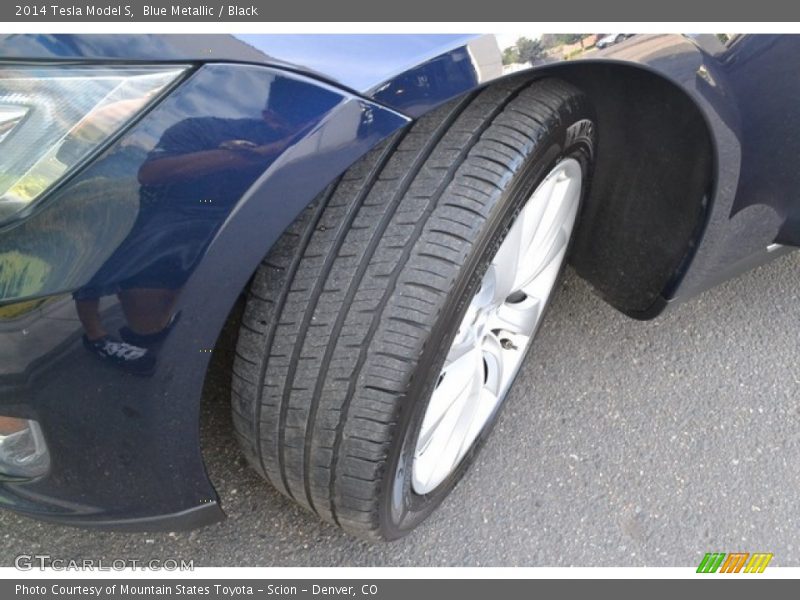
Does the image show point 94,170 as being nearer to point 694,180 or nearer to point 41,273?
point 41,273

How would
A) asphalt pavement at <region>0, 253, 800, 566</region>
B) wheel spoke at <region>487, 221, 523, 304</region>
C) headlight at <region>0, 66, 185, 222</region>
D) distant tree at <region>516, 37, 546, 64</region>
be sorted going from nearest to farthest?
headlight at <region>0, 66, 185, 222</region> → distant tree at <region>516, 37, 546, 64</region> → wheel spoke at <region>487, 221, 523, 304</region> → asphalt pavement at <region>0, 253, 800, 566</region>

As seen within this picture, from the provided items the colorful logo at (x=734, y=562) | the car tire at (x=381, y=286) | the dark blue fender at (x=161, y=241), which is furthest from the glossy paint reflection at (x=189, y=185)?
the colorful logo at (x=734, y=562)

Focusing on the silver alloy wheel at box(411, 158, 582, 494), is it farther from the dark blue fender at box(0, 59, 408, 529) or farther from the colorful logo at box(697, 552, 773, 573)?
the colorful logo at box(697, 552, 773, 573)

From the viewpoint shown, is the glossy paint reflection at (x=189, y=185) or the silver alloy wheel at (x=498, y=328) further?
the silver alloy wheel at (x=498, y=328)

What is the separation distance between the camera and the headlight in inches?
40.4

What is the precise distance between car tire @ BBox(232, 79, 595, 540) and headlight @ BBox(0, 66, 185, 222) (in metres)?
0.35

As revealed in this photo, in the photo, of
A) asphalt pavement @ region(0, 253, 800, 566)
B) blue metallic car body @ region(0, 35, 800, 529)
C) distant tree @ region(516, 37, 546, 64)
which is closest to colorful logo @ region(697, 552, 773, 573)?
asphalt pavement @ region(0, 253, 800, 566)

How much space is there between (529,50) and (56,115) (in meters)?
0.71

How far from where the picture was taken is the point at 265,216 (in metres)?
1.10

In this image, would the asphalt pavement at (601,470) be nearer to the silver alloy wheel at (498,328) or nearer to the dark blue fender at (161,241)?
the silver alloy wheel at (498,328)

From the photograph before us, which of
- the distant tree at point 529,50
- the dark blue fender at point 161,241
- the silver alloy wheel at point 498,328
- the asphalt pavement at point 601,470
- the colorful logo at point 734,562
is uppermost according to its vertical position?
the distant tree at point 529,50

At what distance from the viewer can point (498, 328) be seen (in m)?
1.87

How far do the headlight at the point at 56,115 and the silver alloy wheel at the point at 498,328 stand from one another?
72 centimetres

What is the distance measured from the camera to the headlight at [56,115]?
103 centimetres
